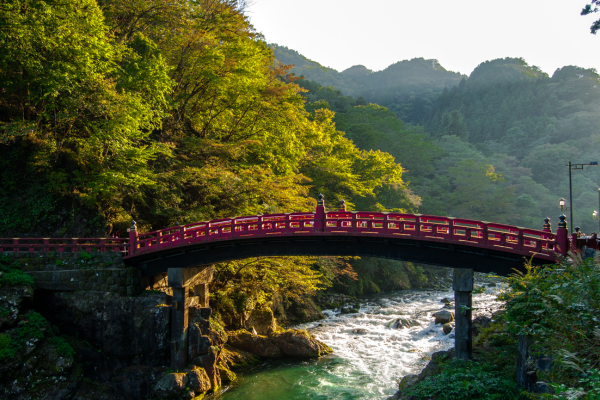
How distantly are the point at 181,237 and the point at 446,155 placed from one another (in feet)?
211

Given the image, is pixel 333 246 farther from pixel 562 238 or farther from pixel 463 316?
pixel 562 238

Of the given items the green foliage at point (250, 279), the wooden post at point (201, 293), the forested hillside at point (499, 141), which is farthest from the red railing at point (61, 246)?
the forested hillside at point (499, 141)

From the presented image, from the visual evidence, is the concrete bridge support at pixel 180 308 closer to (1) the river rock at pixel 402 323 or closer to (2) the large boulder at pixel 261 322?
(2) the large boulder at pixel 261 322

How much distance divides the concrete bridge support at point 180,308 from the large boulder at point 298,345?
198 inches

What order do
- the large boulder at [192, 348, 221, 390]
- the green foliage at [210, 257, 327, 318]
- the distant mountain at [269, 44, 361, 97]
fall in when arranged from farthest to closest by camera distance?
1. the distant mountain at [269, 44, 361, 97]
2. the green foliage at [210, 257, 327, 318]
3. the large boulder at [192, 348, 221, 390]

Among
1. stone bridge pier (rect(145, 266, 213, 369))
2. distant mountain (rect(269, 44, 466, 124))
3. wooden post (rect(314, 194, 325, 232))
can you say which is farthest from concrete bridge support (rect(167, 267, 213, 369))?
distant mountain (rect(269, 44, 466, 124))

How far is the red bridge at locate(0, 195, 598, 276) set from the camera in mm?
14539

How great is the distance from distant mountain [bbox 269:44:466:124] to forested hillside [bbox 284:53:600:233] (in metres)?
27.7

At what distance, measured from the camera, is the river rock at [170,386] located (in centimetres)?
1545

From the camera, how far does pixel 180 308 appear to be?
56.3 ft

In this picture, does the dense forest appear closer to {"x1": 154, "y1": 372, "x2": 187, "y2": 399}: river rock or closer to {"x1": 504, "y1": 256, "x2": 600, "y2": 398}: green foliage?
{"x1": 154, "y1": 372, "x2": 187, "y2": 399}: river rock

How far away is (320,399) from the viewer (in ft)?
52.7

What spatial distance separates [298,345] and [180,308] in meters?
6.64

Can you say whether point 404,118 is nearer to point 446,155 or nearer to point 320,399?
point 446,155
